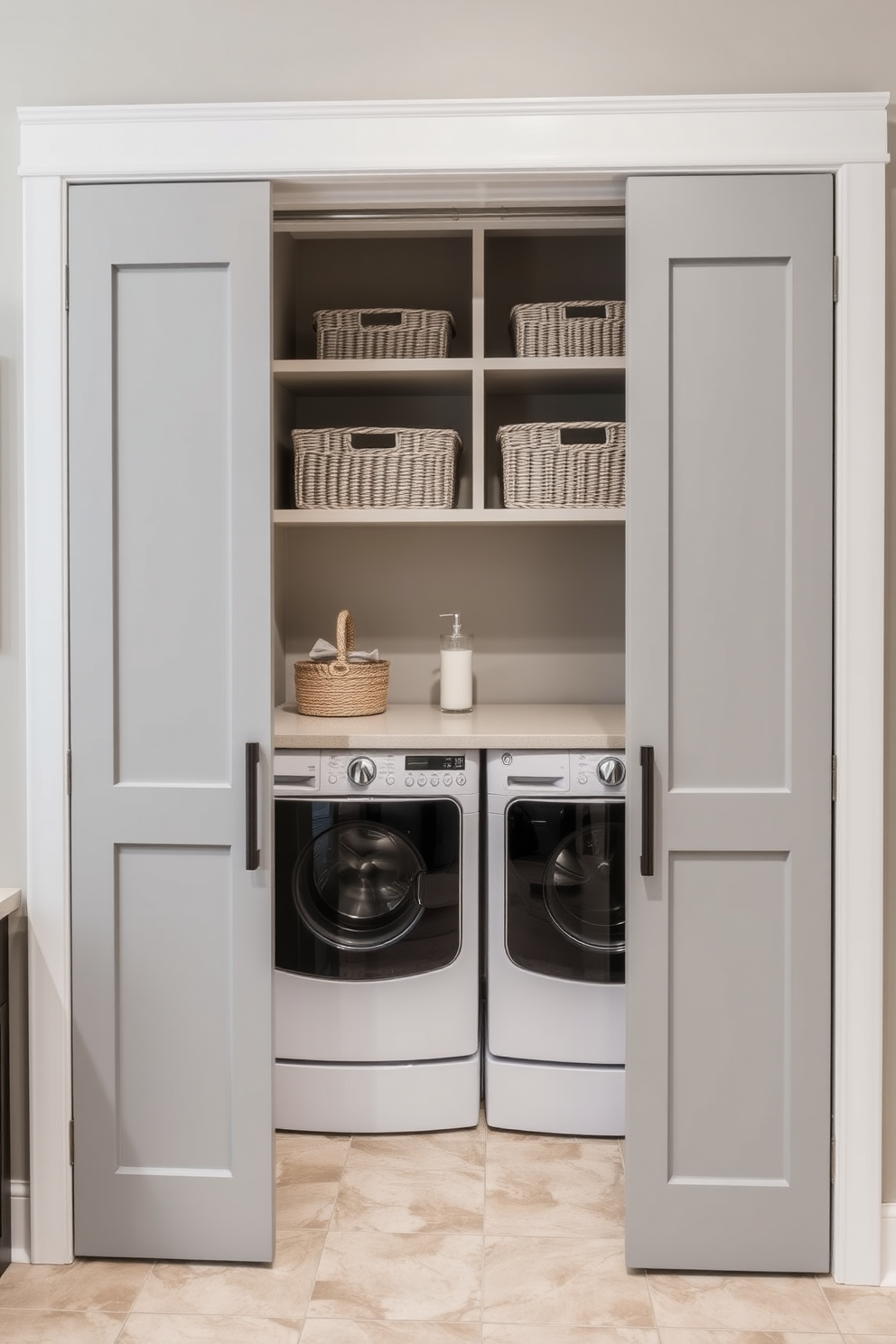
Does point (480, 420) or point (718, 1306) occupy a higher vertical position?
point (480, 420)

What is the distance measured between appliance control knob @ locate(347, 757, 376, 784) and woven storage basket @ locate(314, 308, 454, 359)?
1.21 metres

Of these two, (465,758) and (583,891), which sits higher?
(465,758)

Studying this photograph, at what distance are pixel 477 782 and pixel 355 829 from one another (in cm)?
34

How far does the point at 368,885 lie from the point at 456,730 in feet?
1.55

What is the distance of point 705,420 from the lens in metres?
1.95

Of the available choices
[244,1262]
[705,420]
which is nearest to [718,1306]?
[244,1262]

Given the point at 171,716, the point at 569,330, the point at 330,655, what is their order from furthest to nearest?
the point at 330,655 → the point at 569,330 → the point at 171,716

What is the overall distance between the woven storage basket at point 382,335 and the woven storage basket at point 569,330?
0.80 ft

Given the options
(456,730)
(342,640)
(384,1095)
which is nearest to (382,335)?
(342,640)

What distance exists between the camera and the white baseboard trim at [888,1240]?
199 cm

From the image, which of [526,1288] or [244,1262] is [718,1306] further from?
[244,1262]

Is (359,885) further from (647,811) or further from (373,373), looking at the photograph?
(373,373)

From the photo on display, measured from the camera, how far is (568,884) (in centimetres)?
257

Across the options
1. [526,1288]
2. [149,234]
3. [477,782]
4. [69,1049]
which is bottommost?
[526,1288]
